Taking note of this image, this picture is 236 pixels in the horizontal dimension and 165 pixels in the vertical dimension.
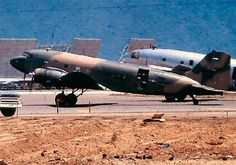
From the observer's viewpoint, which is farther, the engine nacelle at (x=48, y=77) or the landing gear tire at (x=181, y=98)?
the landing gear tire at (x=181, y=98)

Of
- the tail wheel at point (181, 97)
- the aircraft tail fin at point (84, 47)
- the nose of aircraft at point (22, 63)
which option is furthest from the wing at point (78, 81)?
the aircraft tail fin at point (84, 47)

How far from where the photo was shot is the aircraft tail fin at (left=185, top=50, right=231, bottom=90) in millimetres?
48000

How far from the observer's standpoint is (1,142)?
24016 millimetres

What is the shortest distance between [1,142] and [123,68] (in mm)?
21954

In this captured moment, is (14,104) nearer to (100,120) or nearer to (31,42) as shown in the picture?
(100,120)

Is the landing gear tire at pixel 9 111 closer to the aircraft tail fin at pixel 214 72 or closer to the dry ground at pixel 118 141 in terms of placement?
the dry ground at pixel 118 141

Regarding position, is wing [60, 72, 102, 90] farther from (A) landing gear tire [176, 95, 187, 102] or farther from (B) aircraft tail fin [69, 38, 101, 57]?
(B) aircraft tail fin [69, 38, 101, 57]

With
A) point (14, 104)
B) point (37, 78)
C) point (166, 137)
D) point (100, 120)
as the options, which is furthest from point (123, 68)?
point (166, 137)

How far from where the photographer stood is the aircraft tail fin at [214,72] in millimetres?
→ 48000

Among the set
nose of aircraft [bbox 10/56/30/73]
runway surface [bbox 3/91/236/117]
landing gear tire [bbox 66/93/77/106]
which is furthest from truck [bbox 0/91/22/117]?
nose of aircraft [bbox 10/56/30/73]

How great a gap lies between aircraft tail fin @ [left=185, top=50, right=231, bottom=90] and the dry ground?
58.6 ft

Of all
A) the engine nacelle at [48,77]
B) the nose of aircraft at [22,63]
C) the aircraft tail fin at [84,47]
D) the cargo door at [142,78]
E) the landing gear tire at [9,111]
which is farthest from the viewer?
the aircraft tail fin at [84,47]

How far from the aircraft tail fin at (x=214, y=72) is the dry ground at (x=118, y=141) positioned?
17867 millimetres

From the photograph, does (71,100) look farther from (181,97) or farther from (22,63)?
(181,97)
